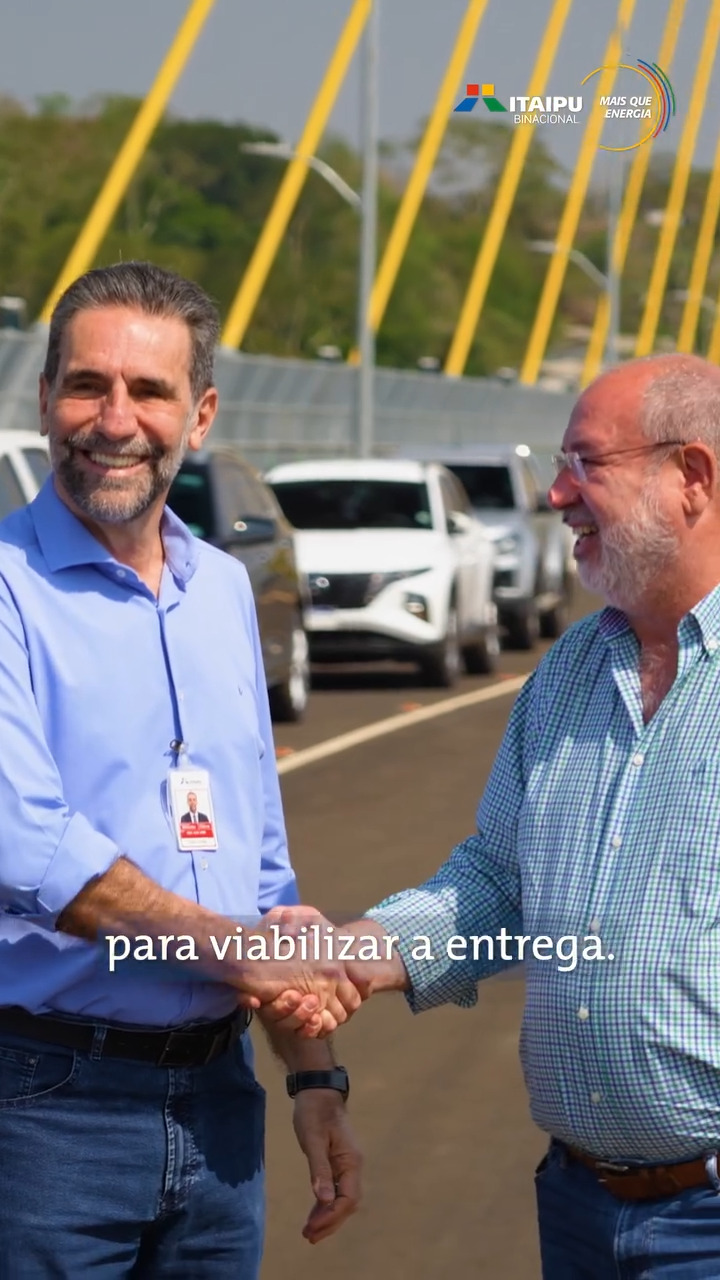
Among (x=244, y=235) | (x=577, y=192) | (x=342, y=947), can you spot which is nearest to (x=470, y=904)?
(x=342, y=947)

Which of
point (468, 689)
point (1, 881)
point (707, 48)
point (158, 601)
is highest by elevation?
point (707, 48)

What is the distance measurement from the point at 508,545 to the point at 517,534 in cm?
30

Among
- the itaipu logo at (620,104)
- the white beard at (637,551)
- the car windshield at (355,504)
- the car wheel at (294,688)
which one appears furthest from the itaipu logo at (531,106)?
the car windshield at (355,504)

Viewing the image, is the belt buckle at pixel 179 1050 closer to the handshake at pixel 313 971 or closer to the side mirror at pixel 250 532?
the handshake at pixel 313 971

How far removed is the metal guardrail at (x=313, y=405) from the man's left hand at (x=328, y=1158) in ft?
70.8

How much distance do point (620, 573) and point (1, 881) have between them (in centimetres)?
91

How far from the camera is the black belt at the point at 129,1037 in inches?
124

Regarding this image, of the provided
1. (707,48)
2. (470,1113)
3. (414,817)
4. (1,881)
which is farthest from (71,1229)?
(414,817)

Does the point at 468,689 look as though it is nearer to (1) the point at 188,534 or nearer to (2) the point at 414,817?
(2) the point at 414,817

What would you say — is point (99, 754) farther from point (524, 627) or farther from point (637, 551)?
point (524, 627)

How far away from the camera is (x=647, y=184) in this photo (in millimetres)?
38562

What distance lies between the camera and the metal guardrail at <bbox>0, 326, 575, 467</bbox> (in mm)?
25797

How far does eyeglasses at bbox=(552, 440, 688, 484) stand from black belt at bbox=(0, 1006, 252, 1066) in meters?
0.88

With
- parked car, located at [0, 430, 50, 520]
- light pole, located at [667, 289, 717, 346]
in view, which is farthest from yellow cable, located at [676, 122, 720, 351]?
parked car, located at [0, 430, 50, 520]
